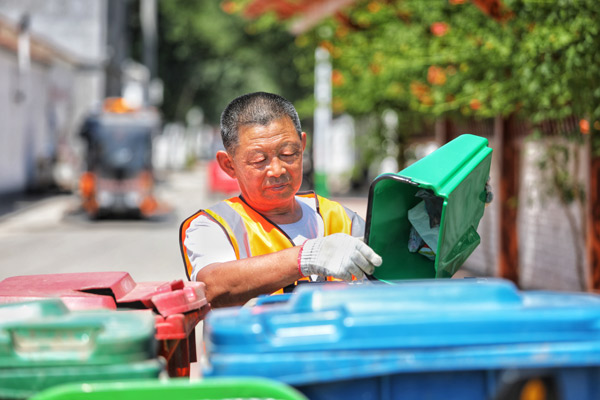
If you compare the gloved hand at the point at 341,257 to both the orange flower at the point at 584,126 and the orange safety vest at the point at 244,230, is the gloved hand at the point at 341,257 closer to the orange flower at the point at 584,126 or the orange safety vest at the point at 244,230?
the orange safety vest at the point at 244,230

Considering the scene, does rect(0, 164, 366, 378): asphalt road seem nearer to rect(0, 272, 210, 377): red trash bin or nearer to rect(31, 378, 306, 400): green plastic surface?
rect(0, 272, 210, 377): red trash bin

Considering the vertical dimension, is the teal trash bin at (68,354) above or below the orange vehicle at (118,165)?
below

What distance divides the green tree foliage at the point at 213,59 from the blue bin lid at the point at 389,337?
28894 mm

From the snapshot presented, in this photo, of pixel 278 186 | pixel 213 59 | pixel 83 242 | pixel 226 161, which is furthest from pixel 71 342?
pixel 213 59

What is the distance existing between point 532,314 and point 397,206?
119 cm

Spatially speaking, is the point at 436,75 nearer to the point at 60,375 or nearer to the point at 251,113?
the point at 251,113

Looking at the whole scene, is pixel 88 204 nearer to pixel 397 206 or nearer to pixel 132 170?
pixel 132 170

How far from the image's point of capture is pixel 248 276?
2.59m

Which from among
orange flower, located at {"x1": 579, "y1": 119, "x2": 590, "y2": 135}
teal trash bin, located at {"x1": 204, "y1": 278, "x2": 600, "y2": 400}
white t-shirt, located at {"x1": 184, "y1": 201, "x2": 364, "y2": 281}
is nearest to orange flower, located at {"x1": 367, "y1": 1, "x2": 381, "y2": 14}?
orange flower, located at {"x1": 579, "y1": 119, "x2": 590, "y2": 135}

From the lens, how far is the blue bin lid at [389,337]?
1.78 meters

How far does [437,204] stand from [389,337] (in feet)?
3.76

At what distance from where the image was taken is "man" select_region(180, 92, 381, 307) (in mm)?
2600

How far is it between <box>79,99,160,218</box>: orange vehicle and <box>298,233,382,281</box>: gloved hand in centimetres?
1593

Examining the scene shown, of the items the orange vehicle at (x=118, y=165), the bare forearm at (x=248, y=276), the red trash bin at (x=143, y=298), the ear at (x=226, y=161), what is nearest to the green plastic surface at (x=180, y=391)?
the red trash bin at (x=143, y=298)
